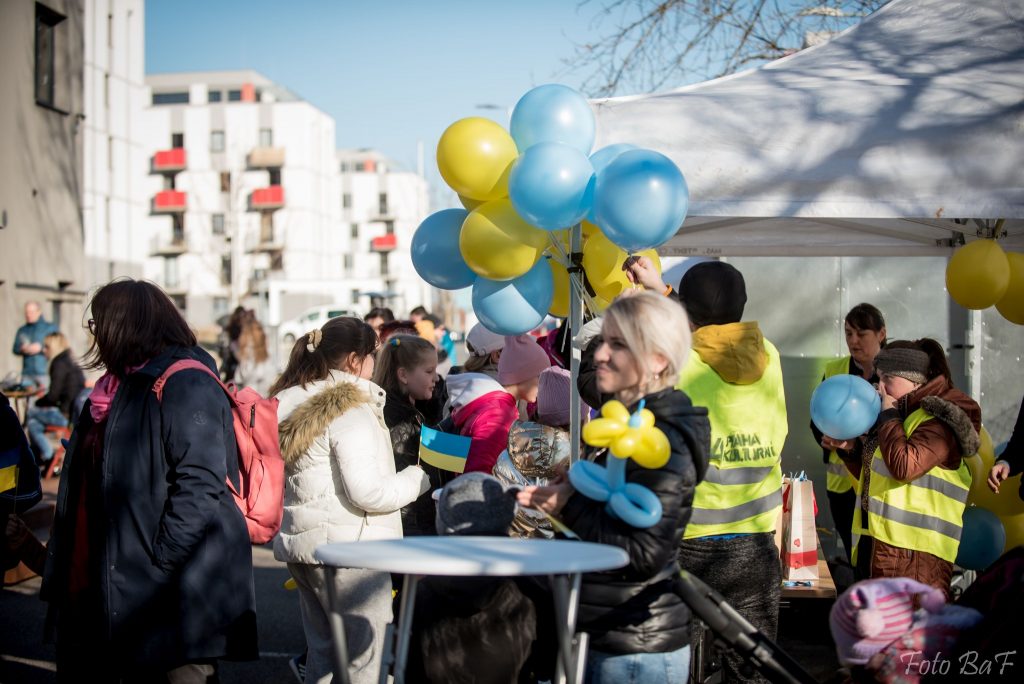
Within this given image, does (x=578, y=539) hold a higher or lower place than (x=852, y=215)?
lower

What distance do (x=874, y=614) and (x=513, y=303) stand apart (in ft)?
5.75

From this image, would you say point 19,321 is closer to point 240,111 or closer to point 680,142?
point 680,142

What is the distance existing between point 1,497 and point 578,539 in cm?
269

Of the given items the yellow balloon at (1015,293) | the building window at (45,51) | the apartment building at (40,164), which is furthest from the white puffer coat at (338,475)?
the building window at (45,51)

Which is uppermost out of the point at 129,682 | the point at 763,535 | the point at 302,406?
the point at 302,406

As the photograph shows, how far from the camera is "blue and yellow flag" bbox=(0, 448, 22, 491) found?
391 cm

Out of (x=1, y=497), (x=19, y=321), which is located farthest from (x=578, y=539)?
(x=19, y=321)

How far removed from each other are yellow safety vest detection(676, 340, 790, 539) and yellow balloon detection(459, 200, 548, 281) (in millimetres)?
756

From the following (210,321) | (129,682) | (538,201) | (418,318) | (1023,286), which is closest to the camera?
(129,682)

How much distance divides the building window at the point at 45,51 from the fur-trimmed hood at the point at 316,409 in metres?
15.8

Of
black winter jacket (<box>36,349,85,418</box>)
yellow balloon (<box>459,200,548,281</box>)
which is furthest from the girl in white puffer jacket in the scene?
black winter jacket (<box>36,349,85,418</box>)

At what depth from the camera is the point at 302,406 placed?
3.63m

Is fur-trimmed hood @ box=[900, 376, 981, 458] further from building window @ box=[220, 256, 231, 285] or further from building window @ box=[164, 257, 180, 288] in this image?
Answer: building window @ box=[164, 257, 180, 288]

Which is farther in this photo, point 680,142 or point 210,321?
point 210,321
